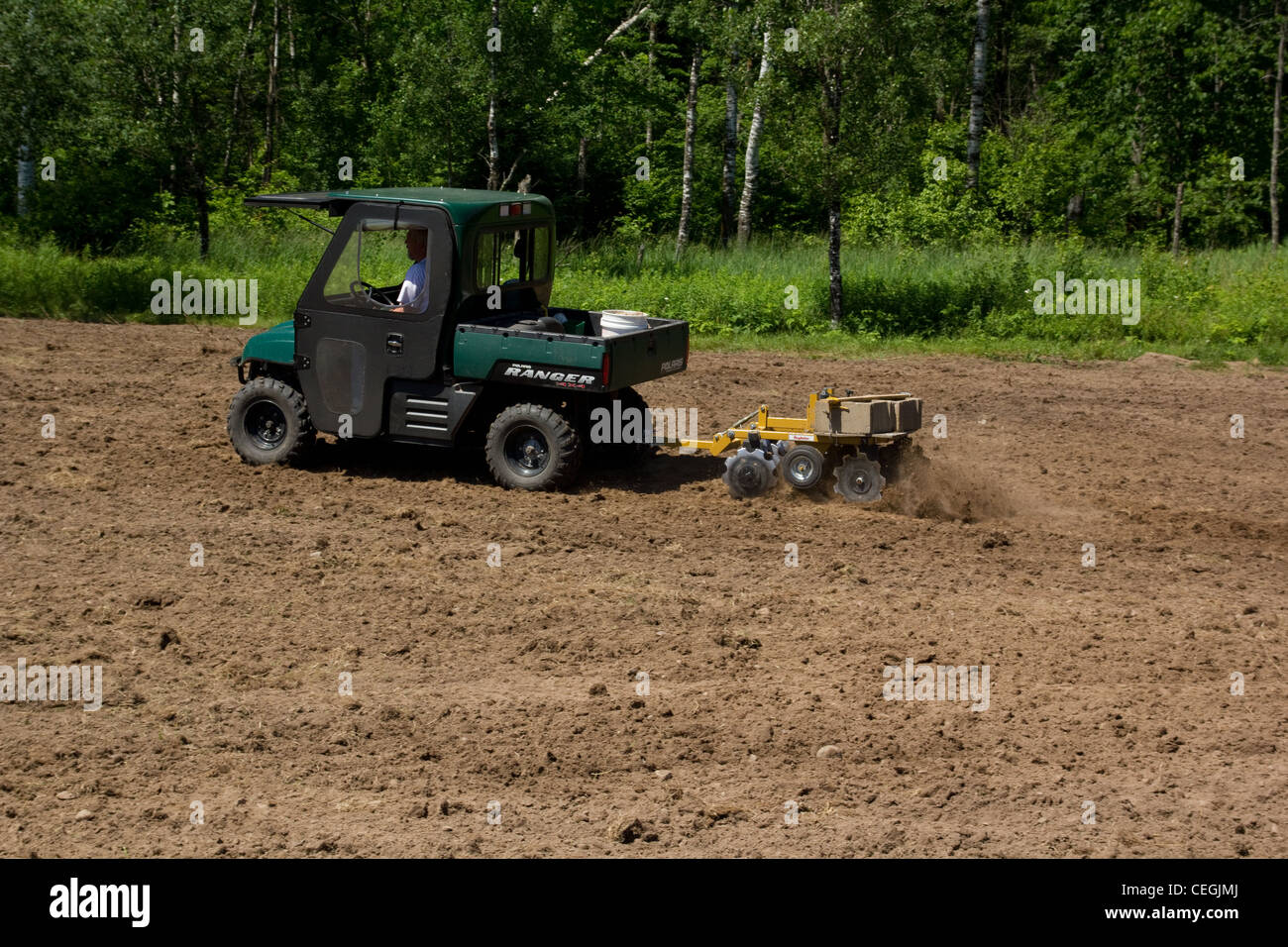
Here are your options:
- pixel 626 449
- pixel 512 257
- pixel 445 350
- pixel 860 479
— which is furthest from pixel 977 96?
pixel 445 350

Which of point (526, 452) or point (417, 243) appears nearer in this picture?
point (417, 243)

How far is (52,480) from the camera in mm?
10719

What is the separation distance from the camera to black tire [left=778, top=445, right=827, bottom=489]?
1032cm

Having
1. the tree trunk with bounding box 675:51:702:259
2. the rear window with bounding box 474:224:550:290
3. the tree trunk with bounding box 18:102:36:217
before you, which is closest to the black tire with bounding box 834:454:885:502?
the rear window with bounding box 474:224:550:290

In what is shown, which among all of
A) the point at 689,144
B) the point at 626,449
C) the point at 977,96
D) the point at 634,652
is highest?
the point at 977,96

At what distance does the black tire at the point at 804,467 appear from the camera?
10.3 metres

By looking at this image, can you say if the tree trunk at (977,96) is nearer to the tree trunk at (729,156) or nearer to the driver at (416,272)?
the tree trunk at (729,156)

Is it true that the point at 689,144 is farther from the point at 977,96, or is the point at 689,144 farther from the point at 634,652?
the point at 634,652

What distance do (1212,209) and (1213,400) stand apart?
17.9m

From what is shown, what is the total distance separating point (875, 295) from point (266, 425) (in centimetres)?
1142

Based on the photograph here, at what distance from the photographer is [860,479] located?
33.9 ft

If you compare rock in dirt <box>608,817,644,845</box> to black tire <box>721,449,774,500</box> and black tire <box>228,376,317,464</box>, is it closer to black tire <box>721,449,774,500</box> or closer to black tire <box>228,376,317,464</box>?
black tire <box>721,449,774,500</box>

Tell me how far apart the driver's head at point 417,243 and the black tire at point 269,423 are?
1584 millimetres

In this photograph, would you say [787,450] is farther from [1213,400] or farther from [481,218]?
[1213,400]
